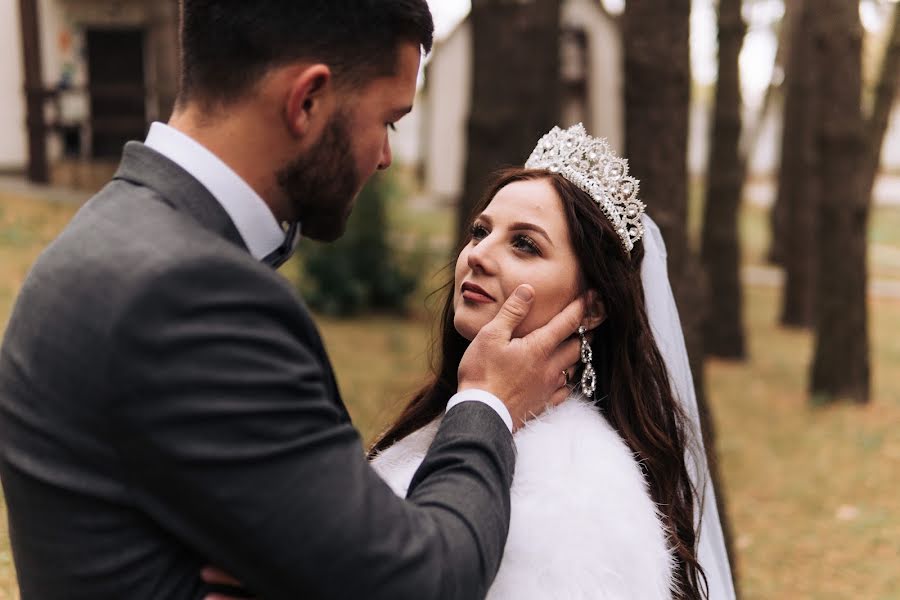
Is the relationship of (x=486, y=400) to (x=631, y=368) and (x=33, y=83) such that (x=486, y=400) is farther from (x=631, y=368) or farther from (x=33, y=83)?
(x=33, y=83)

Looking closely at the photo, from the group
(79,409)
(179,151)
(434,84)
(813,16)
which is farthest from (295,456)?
(434,84)

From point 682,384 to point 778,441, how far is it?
6.89 m

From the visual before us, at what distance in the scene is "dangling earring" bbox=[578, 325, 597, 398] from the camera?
290 cm

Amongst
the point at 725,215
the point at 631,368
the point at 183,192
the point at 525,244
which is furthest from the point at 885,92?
the point at 183,192

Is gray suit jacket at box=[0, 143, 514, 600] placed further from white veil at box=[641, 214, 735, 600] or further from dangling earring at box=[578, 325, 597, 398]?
white veil at box=[641, 214, 735, 600]

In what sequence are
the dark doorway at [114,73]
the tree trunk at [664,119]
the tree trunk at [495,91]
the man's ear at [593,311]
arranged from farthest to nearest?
the dark doorway at [114,73], the tree trunk at [495,91], the tree trunk at [664,119], the man's ear at [593,311]

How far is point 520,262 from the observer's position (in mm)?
2873

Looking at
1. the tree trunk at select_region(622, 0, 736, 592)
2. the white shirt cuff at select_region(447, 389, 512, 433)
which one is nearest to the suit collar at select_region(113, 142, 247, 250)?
the white shirt cuff at select_region(447, 389, 512, 433)

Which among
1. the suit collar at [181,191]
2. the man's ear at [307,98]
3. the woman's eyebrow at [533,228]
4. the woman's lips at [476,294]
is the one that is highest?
the man's ear at [307,98]

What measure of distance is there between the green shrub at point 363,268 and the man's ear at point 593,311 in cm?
880

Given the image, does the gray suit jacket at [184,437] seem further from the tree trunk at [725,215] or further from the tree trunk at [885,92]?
the tree trunk at [885,92]

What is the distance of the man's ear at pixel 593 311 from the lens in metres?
2.95

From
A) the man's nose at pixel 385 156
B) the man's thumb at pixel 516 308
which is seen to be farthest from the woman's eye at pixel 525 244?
the man's nose at pixel 385 156

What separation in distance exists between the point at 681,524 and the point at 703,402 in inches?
85.5
